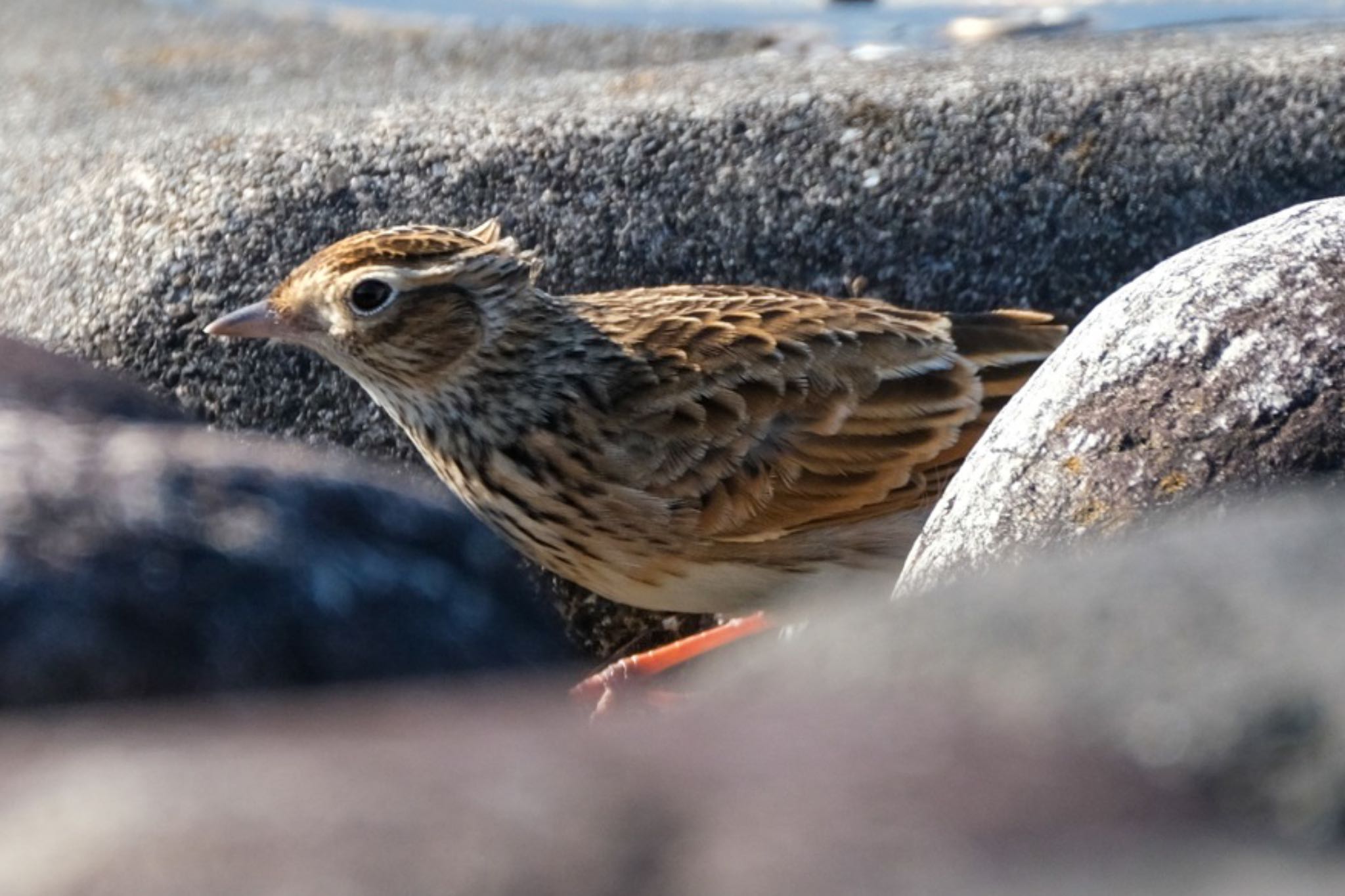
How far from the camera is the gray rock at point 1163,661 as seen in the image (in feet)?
6.17

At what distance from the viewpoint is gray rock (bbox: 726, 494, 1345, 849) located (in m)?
1.88

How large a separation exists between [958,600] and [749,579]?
3570 mm

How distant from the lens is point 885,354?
5973mm

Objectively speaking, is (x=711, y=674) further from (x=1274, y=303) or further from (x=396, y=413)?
(x=1274, y=303)

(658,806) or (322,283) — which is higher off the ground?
(658,806)

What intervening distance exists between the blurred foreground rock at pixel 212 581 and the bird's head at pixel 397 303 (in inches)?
92.7

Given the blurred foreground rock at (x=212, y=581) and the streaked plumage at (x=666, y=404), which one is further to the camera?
the streaked plumage at (x=666, y=404)

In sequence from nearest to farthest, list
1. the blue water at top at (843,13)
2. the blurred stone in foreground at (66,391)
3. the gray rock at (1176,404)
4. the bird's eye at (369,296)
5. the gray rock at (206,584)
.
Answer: the gray rock at (206,584) < the blurred stone in foreground at (66,391) < the gray rock at (1176,404) < the bird's eye at (369,296) < the blue water at top at (843,13)

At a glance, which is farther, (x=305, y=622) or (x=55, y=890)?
(x=305, y=622)

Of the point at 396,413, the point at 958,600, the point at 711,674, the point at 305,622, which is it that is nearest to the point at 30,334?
the point at 396,413

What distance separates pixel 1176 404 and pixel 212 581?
239 centimetres

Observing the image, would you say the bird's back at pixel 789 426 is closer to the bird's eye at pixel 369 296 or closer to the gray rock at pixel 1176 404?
the bird's eye at pixel 369 296

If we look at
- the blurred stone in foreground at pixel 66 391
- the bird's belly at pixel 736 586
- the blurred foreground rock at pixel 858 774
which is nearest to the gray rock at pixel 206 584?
the blurred stone in foreground at pixel 66 391

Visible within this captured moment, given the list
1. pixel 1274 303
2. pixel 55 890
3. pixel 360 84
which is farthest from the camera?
pixel 360 84
